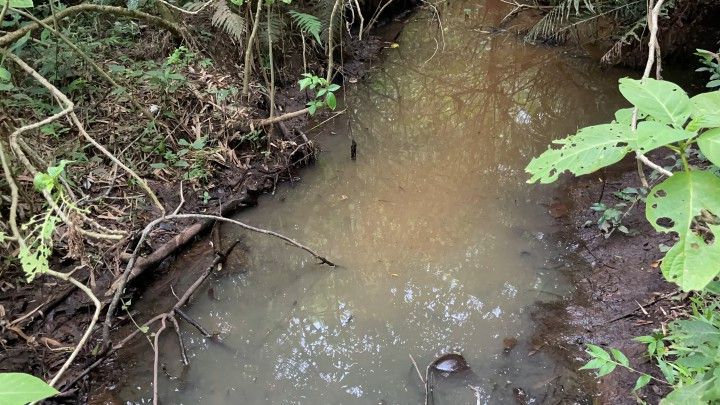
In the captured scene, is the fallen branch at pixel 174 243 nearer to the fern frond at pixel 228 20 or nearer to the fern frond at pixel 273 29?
the fern frond at pixel 228 20

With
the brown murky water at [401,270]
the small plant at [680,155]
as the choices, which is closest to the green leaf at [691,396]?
the small plant at [680,155]

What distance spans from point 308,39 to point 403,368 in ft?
13.1

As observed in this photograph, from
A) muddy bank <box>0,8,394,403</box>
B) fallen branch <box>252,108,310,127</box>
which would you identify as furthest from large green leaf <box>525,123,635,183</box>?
fallen branch <box>252,108,310,127</box>

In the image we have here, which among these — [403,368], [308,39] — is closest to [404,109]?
[308,39]

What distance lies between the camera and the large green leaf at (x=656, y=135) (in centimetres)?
122

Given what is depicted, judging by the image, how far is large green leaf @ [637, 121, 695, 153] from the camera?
1221 millimetres

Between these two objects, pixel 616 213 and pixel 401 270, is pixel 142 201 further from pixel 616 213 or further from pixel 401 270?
pixel 616 213

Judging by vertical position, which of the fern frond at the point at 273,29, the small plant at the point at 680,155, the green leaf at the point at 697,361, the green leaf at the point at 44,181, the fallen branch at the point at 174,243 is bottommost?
the fallen branch at the point at 174,243

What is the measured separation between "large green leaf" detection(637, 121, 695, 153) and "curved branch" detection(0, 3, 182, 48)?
345 cm

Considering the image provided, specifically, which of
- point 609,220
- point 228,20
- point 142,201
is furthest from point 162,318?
point 609,220

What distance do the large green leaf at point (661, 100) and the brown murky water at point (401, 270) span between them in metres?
1.93

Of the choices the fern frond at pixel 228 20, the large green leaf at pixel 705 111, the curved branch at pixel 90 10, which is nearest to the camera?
the large green leaf at pixel 705 111

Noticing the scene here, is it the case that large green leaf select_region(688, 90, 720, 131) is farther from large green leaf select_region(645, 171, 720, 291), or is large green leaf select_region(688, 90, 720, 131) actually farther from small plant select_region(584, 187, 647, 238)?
small plant select_region(584, 187, 647, 238)

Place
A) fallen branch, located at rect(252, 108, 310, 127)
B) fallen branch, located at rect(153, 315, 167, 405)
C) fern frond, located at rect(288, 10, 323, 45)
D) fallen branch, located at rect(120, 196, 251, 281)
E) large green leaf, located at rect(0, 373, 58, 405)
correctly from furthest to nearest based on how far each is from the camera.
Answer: fern frond, located at rect(288, 10, 323, 45) < fallen branch, located at rect(252, 108, 310, 127) < fallen branch, located at rect(120, 196, 251, 281) < fallen branch, located at rect(153, 315, 167, 405) < large green leaf, located at rect(0, 373, 58, 405)
